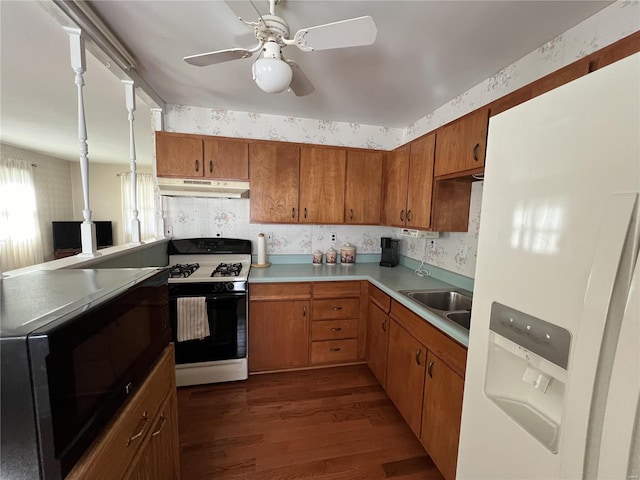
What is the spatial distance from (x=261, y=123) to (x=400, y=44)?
1.58 m

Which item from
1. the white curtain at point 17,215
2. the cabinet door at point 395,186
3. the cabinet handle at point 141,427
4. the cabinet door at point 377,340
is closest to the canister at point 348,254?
the cabinet door at point 395,186

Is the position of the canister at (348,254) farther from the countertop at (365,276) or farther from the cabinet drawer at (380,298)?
the cabinet drawer at (380,298)

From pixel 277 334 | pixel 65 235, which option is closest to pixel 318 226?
pixel 277 334

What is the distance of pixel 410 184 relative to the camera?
89.1 inches

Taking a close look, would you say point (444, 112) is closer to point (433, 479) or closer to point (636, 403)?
point (636, 403)

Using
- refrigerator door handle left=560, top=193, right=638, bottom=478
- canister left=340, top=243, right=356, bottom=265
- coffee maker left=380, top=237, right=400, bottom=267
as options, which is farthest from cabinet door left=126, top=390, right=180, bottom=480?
coffee maker left=380, top=237, right=400, bottom=267

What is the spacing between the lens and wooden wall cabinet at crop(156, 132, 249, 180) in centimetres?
232

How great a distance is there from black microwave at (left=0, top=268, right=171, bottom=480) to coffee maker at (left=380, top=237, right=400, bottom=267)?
239 centimetres

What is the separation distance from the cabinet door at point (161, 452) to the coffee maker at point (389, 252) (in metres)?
2.26

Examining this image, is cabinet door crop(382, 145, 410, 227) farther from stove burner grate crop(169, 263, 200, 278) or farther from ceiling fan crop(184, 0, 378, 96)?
stove burner grate crop(169, 263, 200, 278)

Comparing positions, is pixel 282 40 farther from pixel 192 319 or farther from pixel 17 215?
pixel 17 215

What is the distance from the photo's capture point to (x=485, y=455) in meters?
0.94

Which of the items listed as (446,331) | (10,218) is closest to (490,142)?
(446,331)

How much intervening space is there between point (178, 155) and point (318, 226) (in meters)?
1.51
